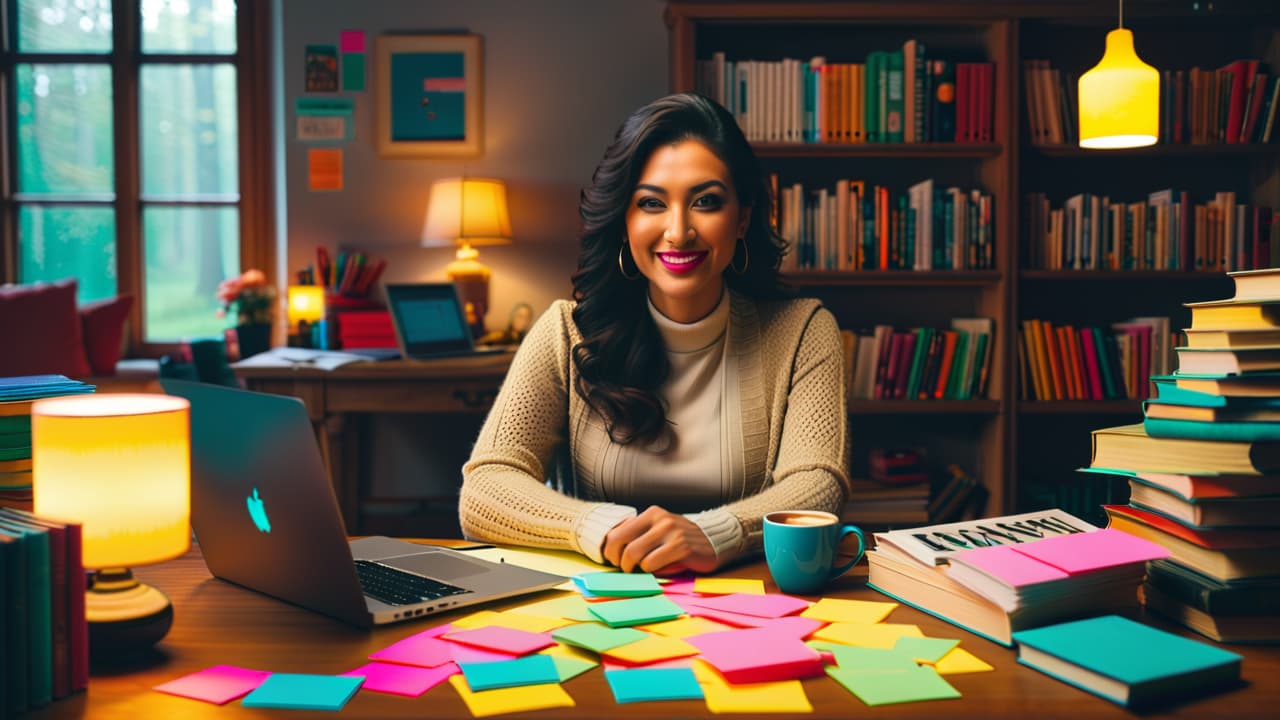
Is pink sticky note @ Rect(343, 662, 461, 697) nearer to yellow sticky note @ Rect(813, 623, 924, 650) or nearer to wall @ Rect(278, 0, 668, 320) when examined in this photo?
yellow sticky note @ Rect(813, 623, 924, 650)

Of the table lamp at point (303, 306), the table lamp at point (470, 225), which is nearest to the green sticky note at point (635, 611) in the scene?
the table lamp at point (470, 225)

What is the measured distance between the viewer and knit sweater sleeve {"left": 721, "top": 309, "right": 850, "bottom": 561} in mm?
1362

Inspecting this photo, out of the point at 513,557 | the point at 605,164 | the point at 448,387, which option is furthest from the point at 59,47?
the point at 513,557

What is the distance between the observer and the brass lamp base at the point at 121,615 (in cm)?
83

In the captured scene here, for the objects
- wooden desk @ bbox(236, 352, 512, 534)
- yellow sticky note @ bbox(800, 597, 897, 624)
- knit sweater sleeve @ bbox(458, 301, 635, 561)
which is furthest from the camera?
wooden desk @ bbox(236, 352, 512, 534)

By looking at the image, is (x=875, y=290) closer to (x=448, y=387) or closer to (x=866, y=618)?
(x=448, y=387)

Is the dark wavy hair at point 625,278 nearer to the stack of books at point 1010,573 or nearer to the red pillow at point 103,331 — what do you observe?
the stack of books at point 1010,573

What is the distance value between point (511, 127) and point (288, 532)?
271 cm

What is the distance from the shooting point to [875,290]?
3.32 metres

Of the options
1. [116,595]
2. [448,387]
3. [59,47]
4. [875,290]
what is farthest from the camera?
[59,47]

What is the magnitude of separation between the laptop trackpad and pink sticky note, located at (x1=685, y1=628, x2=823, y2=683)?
31cm

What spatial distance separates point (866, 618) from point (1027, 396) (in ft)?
7.69

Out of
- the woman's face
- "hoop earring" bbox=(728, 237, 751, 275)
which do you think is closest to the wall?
"hoop earring" bbox=(728, 237, 751, 275)

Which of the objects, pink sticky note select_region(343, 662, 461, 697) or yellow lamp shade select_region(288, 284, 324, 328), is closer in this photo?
pink sticky note select_region(343, 662, 461, 697)
